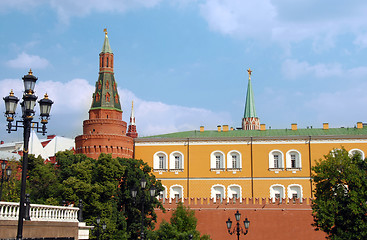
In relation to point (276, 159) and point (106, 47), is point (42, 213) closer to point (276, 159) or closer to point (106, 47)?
point (106, 47)

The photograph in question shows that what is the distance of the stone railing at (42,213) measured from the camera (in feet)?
64.7

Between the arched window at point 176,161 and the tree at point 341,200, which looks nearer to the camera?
the tree at point 341,200

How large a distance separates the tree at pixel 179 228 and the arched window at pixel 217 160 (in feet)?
43.7

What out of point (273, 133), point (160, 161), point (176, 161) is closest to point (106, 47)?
point (160, 161)

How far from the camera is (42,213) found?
70.3 feet

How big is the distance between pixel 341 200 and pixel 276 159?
21.1 m

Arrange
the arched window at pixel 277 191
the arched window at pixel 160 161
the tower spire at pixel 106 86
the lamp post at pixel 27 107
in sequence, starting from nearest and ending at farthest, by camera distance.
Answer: the lamp post at pixel 27 107 < the arched window at pixel 277 191 < the tower spire at pixel 106 86 < the arched window at pixel 160 161

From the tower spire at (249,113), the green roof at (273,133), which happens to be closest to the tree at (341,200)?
the green roof at (273,133)

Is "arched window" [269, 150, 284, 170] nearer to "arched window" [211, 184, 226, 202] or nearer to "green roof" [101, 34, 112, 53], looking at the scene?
"arched window" [211, 184, 226, 202]

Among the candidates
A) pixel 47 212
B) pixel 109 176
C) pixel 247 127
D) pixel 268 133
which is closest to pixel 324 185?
pixel 109 176

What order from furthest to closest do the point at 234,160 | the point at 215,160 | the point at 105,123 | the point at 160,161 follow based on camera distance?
1. the point at 160,161
2. the point at 215,160
3. the point at 234,160
4. the point at 105,123

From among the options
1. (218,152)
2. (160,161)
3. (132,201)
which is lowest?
(132,201)

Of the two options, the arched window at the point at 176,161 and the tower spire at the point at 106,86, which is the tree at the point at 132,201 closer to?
the arched window at the point at 176,161

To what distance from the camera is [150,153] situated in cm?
6238
